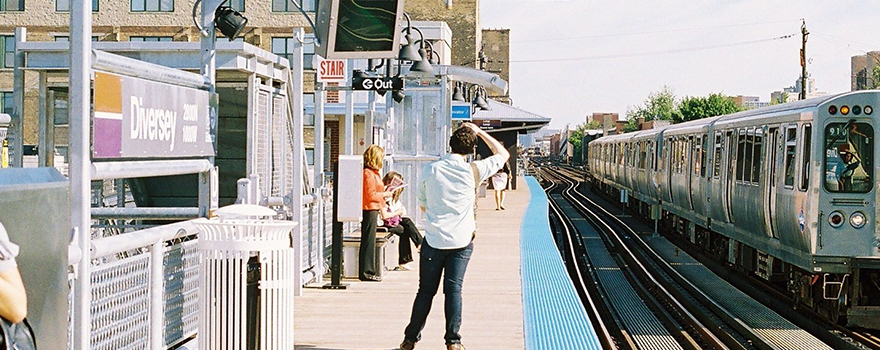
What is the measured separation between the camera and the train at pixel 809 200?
1348 centimetres

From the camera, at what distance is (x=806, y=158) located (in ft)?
45.7

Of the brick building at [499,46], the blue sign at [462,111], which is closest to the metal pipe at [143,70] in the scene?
the blue sign at [462,111]

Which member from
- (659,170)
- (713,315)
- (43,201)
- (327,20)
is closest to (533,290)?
(327,20)

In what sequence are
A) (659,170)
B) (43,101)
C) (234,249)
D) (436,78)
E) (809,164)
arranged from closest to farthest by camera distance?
(234,249), (43,101), (809,164), (436,78), (659,170)

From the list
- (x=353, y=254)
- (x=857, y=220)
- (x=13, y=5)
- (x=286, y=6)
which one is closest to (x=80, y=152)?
(x=353, y=254)

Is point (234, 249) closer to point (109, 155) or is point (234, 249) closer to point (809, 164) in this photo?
point (109, 155)

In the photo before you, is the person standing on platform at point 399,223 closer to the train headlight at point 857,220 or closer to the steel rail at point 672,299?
the steel rail at point 672,299

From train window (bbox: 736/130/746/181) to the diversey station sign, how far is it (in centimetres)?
1198

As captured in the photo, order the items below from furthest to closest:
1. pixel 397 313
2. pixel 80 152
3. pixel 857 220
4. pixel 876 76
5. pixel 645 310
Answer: pixel 876 76, pixel 645 310, pixel 857 220, pixel 397 313, pixel 80 152

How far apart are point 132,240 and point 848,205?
32.4 feet

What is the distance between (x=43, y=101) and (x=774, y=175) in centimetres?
916

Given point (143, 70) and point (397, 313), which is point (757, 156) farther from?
point (143, 70)

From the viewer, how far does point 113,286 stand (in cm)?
589

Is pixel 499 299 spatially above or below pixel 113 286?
below
